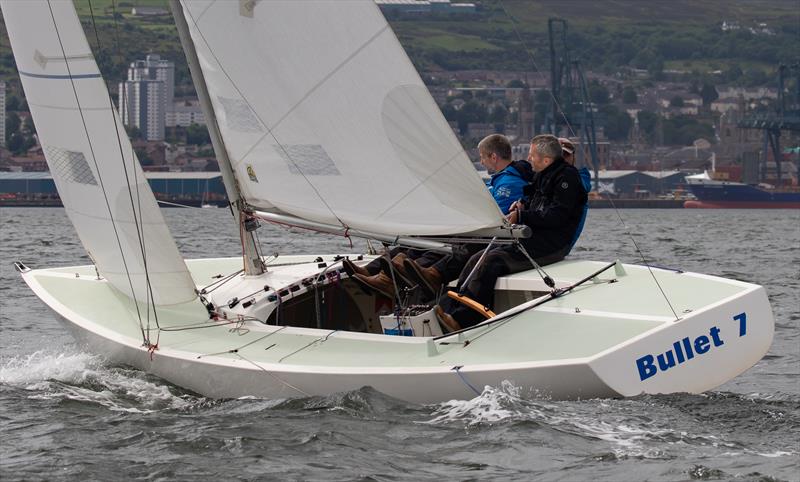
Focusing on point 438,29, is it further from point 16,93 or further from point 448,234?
point 448,234

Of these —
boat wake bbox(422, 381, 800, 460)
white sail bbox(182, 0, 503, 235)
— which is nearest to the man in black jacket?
white sail bbox(182, 0, 503, 235)

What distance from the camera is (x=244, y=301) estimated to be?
7.54 metres

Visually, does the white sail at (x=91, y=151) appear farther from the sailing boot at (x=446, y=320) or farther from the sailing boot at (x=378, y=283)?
the sailing boot at (x=446, y=320)

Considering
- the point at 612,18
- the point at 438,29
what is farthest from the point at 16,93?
the point at 612,18

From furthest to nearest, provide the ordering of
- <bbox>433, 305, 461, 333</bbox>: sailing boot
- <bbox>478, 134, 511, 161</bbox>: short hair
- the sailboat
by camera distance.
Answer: <bbox>478, 134, 511, 161</bbox>: short hair, <bbox>433, 305, 461, 333</bbox>: sailing boot, the sailboat

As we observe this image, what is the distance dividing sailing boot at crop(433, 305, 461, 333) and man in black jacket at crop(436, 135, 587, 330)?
13cm

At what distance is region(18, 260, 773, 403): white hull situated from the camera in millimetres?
5914

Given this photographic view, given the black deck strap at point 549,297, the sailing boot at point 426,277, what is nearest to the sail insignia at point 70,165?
the sailing boot at point 426,277

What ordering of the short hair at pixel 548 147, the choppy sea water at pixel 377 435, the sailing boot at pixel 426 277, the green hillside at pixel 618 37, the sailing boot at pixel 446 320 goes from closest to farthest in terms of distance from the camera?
1. the choppy sea water at pixel 377 435
2. the sailing boot at pixel 446 320
3. the short hair at pixel 548 147
4. the sailing boot at pixel 426 277
5. the green hillside at pixel 618 37

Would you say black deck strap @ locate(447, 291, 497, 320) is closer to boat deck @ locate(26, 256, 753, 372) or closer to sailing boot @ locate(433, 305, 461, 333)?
sailing boot @ locate(433, 305, 461, 333)

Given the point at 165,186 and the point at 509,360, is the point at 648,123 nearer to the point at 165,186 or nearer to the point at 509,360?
the point at 165,186

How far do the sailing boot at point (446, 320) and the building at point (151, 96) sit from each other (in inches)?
4015

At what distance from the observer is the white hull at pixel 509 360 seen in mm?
5914

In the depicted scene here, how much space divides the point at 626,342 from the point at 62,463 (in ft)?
7.35
